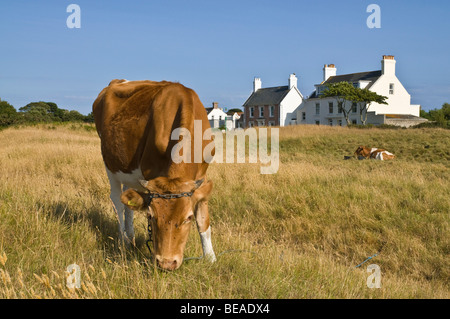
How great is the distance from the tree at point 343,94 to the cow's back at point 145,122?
46.7 meters

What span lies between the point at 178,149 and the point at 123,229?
1.90 m

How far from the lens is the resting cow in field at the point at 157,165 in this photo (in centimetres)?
357

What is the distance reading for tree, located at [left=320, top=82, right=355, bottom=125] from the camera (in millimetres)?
51031

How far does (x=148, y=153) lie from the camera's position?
15.0 feet

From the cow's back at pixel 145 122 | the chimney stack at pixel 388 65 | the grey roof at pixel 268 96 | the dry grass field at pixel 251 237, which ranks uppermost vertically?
the chimney stack at pixel 388 65

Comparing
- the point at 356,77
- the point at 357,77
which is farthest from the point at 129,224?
the point at 356,77

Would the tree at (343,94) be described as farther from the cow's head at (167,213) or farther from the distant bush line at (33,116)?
the cow's head at (167,213)

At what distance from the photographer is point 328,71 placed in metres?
63.2

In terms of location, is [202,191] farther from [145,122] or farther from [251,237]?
[251,237]

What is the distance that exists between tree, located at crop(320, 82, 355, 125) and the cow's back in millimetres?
46663

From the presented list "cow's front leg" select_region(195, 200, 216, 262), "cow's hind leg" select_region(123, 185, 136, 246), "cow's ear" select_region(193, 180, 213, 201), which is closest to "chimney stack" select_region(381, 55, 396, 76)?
"cow's hind leg" select_region(123, 185, 136, 246)

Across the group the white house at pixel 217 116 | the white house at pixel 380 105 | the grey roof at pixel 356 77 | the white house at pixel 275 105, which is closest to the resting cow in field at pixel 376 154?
the white house at pixel 380 105

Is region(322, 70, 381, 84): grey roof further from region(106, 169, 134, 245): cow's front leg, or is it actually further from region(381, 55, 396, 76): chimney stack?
region(106, 169, 134, 245): cow's front leg
